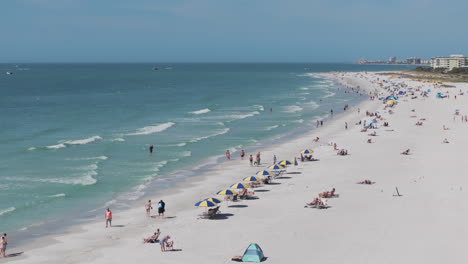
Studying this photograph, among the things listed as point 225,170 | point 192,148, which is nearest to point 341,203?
point 225,170

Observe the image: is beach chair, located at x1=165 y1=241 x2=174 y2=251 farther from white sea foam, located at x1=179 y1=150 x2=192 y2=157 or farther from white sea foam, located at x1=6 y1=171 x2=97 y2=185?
white sea foam, located at x1=179 y1=150 x2=192 y2=157

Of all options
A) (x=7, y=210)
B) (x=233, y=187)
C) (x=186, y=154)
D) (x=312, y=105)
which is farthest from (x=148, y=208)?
(x=312, y=105)

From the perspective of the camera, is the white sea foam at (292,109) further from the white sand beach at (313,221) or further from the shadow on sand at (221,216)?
the shadow on sand at (221,216)

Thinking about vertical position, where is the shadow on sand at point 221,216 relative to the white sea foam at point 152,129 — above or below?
below

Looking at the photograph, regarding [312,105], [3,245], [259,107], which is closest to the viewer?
[3,245]

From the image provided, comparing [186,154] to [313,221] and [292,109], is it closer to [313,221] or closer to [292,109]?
[313,221]

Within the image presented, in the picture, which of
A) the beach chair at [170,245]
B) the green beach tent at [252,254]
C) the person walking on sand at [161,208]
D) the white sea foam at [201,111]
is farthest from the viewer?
the white sea foam at [201,111]

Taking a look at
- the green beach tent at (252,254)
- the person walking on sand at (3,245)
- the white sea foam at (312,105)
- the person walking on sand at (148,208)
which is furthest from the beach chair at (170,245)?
the white sea foam at (312,105)

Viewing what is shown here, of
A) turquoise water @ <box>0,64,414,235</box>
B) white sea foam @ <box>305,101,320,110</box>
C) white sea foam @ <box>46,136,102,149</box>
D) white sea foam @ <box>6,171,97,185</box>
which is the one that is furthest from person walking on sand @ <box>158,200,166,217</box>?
white sea foam @ <box>305,101,320,110</box>
